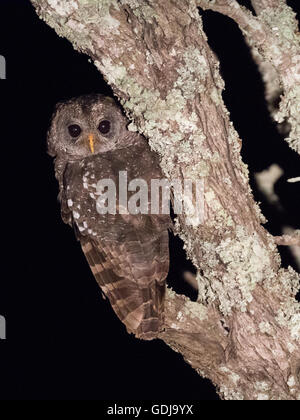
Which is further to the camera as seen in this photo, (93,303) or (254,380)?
(93,303)

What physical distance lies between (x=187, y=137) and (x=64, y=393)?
265cm

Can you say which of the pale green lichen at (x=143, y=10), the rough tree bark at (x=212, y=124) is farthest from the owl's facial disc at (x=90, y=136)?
the pale green lichen at (x=143, y=10)

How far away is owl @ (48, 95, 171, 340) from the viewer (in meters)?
1.90

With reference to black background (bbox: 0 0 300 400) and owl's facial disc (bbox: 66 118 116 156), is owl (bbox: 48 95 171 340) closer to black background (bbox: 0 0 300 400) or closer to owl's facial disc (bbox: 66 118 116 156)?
owl's facial disc (bbox: 66 118 116 156)

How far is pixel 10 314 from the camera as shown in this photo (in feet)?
11.3

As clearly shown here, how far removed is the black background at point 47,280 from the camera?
9.99 feet

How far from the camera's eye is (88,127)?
2141mm

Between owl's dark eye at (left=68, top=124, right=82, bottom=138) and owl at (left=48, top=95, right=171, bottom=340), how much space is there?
16 millimetres

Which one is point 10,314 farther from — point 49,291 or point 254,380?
point 254,380

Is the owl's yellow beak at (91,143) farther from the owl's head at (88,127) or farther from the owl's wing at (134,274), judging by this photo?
the owl's wing at (134,274)

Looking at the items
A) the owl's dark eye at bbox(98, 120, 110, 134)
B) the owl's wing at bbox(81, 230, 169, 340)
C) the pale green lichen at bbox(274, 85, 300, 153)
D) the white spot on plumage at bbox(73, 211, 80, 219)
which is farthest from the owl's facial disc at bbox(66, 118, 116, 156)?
the pale green lichen at bbox(274, 85, 300, 153)

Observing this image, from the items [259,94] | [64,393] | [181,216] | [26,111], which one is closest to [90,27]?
[181,216]

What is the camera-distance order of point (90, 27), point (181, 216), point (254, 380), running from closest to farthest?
point (90, 27), point (181, 216), point (254, 380)
